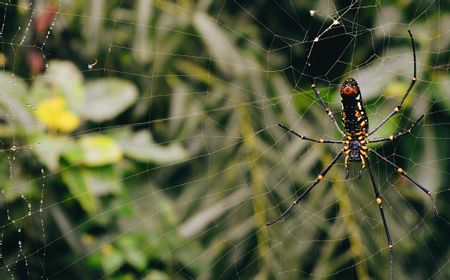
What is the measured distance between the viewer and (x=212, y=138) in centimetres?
149

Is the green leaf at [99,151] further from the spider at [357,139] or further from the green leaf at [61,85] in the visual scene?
the spider at [357,139]

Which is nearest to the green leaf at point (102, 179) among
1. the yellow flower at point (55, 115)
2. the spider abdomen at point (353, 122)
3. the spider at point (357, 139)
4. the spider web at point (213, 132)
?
the spider web at point (213, 132)

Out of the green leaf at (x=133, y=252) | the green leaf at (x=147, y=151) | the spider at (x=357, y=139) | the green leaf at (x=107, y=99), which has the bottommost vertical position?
the green leaf at (x=133, y=252)

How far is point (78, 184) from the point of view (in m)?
1.33

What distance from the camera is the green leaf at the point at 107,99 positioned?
4.65ft

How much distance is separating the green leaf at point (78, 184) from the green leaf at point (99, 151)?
3 cm

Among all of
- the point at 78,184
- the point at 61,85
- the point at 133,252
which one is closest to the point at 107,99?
the point at 61,85

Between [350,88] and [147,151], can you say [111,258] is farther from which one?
[350,88]

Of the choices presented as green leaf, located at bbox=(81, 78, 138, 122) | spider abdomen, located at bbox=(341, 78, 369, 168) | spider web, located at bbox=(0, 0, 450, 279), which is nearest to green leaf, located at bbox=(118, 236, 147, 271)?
spider web, located at bbox=(0, 0, 450, 279)

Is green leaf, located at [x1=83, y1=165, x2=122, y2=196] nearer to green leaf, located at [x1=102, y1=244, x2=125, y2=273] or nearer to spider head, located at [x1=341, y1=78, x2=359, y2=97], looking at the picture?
green leaf, located at [x1=102, y1=244, x2=125, y2=273]

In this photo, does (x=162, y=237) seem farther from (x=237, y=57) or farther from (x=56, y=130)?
(x=237, y=57)

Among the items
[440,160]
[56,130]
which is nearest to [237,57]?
[56,130]

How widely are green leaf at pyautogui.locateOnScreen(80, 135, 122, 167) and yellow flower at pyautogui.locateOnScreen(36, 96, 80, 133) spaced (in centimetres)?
5

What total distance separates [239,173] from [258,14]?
45 centimetres
